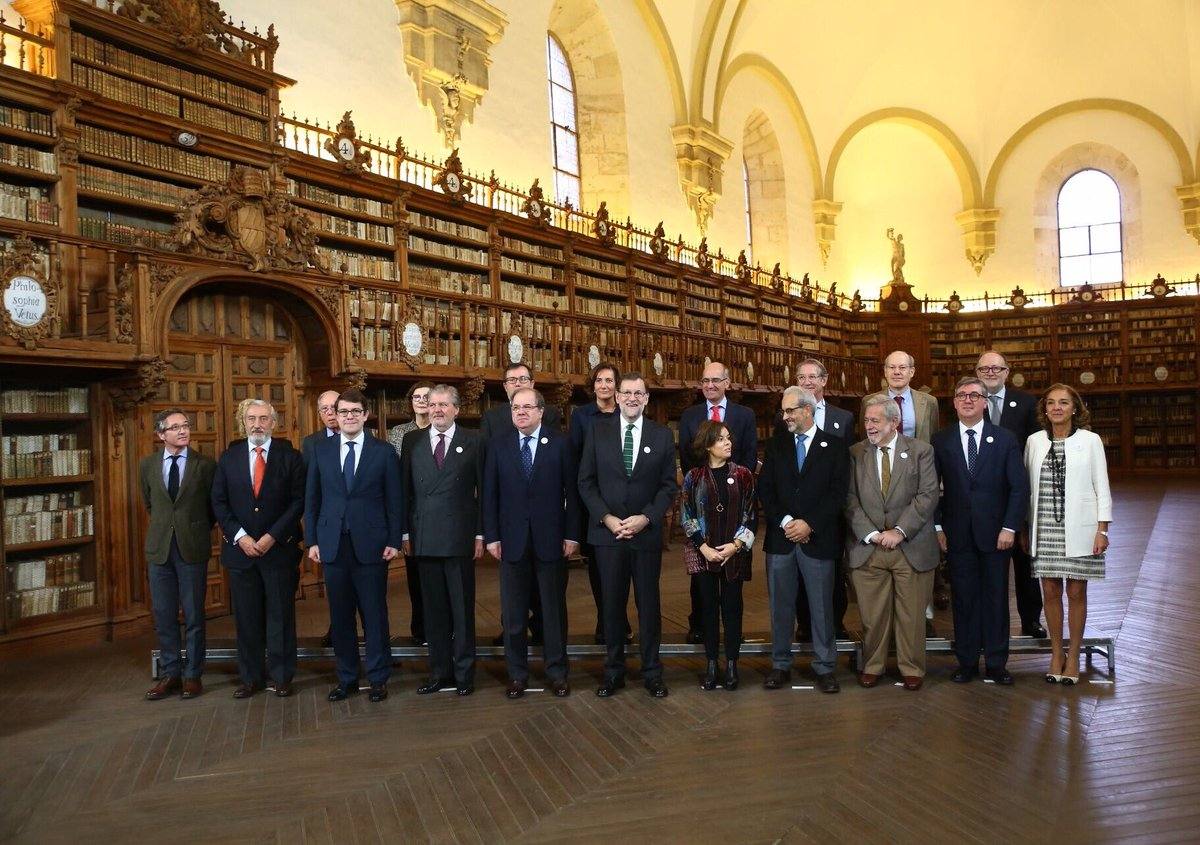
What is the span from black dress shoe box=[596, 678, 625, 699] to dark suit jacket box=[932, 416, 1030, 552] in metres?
1.67

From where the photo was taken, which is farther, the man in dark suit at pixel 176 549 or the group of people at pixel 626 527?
the man in dark suit at pixel 176 549

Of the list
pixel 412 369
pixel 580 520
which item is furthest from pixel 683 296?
pixel 580 520

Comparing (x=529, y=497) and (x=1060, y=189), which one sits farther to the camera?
(x=1060, y=189)

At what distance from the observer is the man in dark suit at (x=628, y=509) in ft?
12.7

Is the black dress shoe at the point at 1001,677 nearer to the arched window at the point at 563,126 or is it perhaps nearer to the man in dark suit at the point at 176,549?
the man in dark suit at the point at 176,549

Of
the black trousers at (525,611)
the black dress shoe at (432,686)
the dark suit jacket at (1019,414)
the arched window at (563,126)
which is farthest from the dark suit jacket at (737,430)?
the arched window at (563,126)

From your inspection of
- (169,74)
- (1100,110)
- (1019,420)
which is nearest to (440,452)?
(1019,420)

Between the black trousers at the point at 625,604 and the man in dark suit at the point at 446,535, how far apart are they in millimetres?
626

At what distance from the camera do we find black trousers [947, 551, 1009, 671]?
387 centimetres

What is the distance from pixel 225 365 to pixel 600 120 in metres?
8.01

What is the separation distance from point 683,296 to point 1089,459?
8.59 meters

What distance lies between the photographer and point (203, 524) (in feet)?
13.8

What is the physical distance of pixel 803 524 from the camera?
3797 millimetres

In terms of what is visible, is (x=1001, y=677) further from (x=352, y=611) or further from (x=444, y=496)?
(x=352, y=611)
